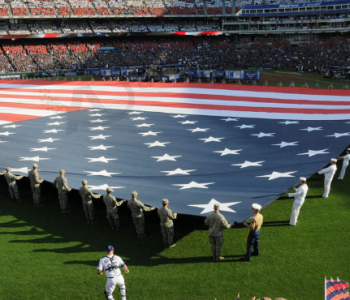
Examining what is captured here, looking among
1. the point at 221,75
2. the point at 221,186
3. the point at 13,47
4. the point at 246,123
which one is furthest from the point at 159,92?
the point at 13,47

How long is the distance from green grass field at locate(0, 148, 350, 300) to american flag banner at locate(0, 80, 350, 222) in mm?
806

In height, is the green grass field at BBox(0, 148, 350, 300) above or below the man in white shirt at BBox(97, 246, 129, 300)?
below

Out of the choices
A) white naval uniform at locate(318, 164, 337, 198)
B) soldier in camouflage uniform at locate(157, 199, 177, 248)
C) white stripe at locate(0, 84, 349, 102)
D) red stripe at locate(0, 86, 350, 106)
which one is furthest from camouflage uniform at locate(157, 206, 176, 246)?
white stripe at locate(0, 84, 349, 102)

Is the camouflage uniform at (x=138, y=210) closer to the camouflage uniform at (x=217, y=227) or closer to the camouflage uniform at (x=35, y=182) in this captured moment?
the camouflage uniform at (x=217, y=227)

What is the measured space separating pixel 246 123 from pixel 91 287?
32.1 feet

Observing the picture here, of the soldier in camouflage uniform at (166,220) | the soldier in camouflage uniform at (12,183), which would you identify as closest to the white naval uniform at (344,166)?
the soldier in camouflage uniform at (166,220)

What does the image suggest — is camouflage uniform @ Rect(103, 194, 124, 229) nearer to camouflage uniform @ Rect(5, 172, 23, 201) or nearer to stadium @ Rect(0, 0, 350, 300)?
stadium @ Rect(0, 0, 350, 300)

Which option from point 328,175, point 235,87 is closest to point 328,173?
point 328,175

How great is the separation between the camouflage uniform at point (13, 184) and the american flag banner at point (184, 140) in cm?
47

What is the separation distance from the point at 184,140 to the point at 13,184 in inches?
220

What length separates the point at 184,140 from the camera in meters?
12.4

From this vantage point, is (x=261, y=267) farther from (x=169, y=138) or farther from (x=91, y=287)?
(x=169, y=138)

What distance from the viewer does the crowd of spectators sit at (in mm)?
43312

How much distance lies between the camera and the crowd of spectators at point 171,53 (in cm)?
A: 4331
